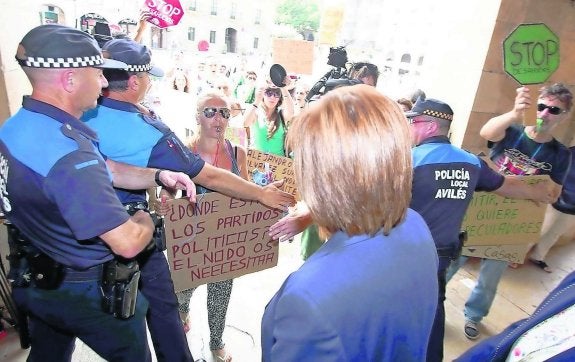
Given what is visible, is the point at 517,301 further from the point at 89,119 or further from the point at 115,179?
the point at 89,119

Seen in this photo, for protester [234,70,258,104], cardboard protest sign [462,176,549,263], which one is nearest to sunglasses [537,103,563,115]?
cardboard protest sign [462,176,549,263]

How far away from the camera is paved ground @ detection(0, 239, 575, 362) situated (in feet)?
9.48

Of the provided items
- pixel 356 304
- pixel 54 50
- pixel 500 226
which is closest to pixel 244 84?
pixel 500 226

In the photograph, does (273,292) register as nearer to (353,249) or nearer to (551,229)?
(353,249)

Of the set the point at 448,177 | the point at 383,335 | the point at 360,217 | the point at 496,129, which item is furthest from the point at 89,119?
the point at 496,129

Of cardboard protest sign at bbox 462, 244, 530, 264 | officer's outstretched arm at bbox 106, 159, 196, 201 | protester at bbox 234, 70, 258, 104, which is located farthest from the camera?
protester at bbox 234, 70, 258, 104

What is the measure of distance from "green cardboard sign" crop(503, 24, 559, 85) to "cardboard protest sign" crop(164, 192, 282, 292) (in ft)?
6.43

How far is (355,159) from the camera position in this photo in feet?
2.97

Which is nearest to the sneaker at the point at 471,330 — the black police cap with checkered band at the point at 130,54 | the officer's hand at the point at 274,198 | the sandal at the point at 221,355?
the sandal at the point at 221,355

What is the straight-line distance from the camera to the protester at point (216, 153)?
104 inches

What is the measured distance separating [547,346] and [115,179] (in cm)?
202

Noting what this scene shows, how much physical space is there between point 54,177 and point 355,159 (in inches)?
47.0

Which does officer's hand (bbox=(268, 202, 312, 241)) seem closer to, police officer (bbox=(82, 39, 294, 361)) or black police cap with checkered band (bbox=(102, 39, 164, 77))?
police officer (bbox=(82, 39, 294, 361))

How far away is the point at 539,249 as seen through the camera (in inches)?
185
